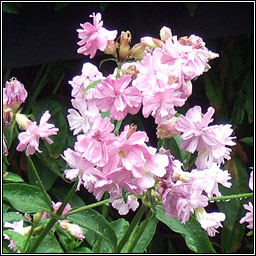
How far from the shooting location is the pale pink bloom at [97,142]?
0.54 metres

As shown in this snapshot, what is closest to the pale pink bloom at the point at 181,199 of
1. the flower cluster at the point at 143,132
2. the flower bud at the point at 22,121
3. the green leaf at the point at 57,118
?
the flower cluster at the point at 143,132

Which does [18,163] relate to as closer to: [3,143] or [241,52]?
[241,52]

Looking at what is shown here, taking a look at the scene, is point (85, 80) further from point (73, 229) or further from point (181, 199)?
point (73, 229)

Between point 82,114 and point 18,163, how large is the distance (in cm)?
88

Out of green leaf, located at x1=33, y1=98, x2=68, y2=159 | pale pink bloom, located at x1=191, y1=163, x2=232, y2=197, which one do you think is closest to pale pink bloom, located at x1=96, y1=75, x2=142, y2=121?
pale pink bloom, located at x1=191, y1=163, x2=232, y2=197

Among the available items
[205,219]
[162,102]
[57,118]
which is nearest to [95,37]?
[162,102]

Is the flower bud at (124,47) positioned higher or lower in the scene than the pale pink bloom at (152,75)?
higher

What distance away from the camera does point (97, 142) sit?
545 millimetres

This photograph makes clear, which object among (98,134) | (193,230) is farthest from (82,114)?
(193,230)

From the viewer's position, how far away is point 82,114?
61 cm

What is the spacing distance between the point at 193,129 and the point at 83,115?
0.12 metres

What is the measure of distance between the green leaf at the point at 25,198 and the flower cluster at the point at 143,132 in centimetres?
11

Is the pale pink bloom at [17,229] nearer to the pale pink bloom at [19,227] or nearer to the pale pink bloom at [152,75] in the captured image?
the pale pink bloom at [19,227]

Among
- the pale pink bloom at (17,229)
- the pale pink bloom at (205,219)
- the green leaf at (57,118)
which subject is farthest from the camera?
the green leaf at (57,118)
